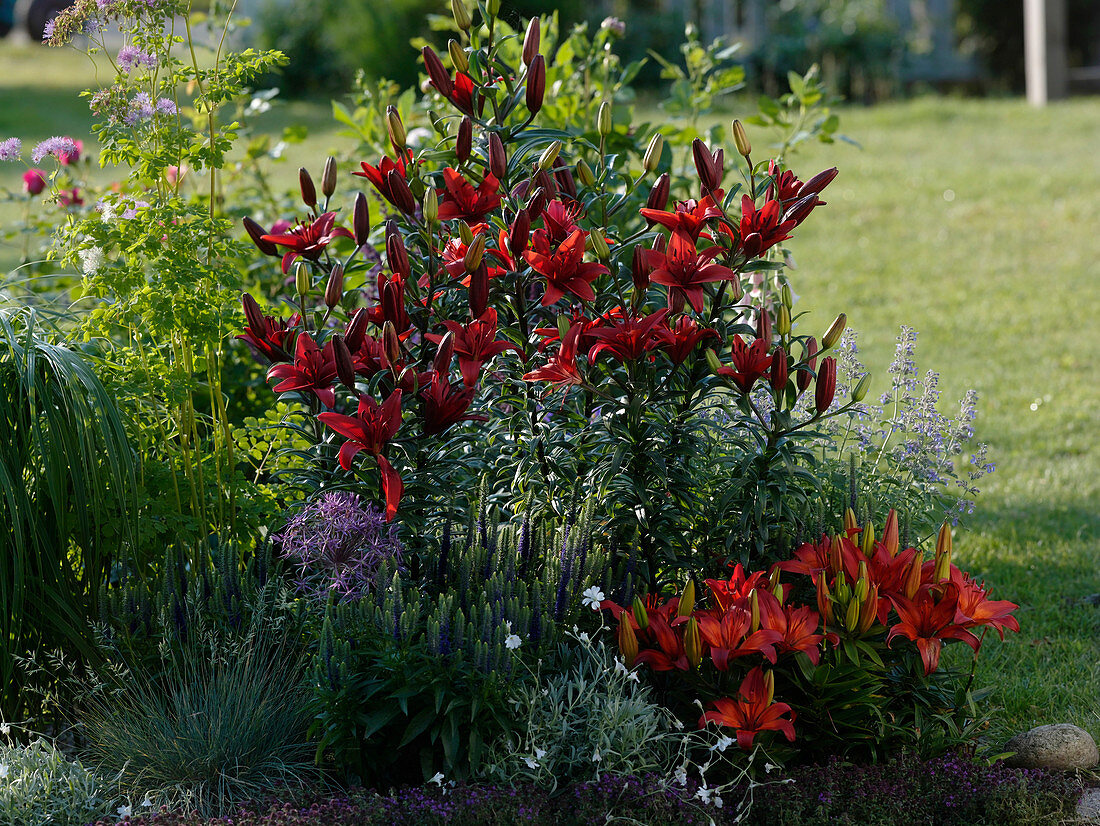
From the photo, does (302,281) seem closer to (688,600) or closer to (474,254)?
(474,254)

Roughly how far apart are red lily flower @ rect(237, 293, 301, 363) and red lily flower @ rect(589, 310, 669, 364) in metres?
0.77

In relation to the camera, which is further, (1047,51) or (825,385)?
(1047,51)

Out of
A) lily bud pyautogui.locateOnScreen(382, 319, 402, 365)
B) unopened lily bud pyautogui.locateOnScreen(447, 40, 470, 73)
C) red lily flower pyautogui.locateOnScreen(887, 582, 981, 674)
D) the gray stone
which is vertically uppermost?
unopened lily bud pyautogui.locateOnScreen(447, 40, 470, 73)

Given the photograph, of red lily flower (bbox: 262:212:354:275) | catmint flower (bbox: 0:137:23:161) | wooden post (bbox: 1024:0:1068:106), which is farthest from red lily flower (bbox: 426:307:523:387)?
wooden post (bbox: 1024:0:1068:106)

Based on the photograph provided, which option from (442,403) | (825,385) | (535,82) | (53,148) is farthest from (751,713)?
(53,148)

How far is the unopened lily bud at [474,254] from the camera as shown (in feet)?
8.48

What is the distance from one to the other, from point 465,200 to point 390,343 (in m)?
0.49

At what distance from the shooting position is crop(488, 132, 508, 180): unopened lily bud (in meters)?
2.78

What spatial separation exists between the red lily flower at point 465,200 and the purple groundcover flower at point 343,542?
29.3 inches

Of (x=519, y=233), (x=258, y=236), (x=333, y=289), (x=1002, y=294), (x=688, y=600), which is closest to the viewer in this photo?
(x=688, y=600)

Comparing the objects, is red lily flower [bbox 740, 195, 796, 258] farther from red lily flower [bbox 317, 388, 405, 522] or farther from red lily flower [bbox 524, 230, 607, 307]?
red lily flower [bbox 317, 388, 405, 522]

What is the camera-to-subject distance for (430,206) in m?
2.69

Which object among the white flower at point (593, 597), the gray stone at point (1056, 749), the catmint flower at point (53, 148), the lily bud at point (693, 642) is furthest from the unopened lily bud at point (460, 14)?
the gray stone at point (1056, 749)

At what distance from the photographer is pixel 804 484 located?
10.2 ft
